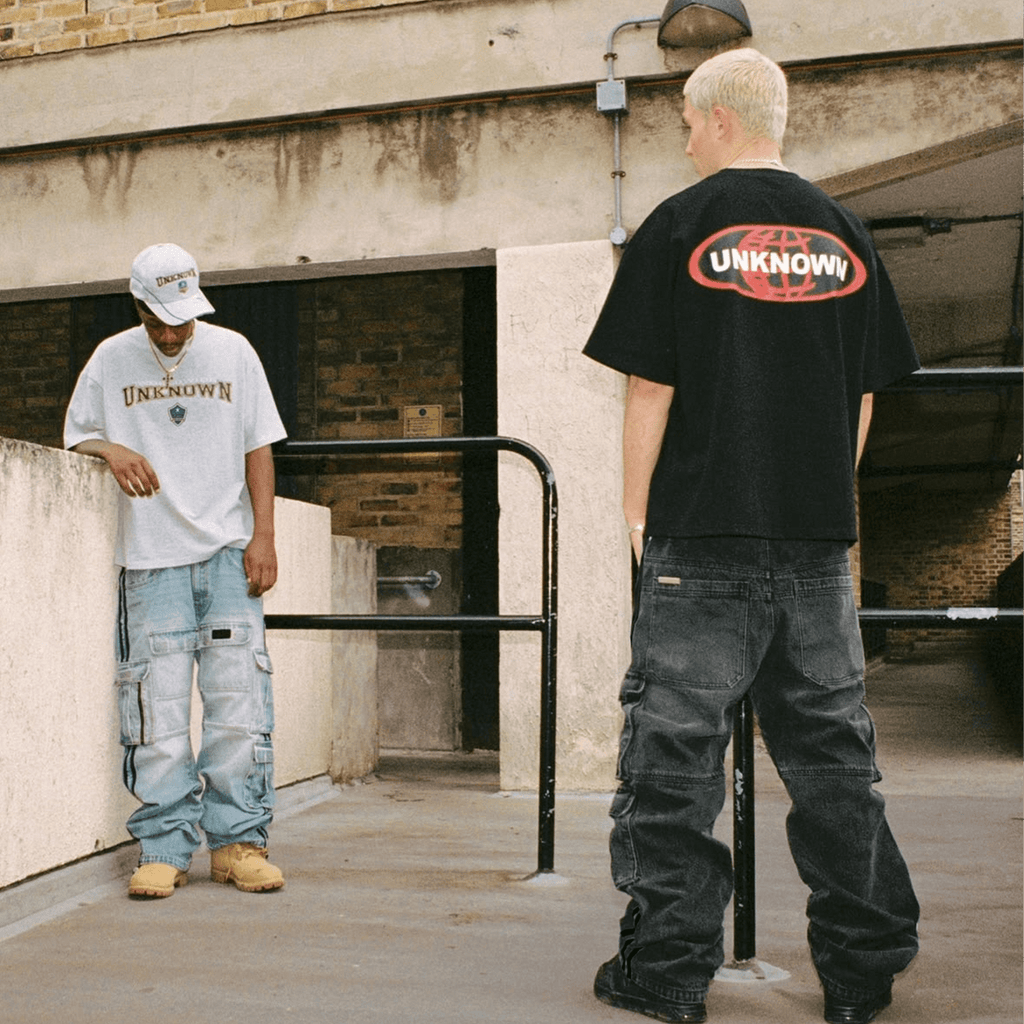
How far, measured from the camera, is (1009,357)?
1186cm

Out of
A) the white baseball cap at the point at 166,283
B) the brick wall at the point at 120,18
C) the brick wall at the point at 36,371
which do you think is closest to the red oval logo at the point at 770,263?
the white baseball cap at the point at 166,283

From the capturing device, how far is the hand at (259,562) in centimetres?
318

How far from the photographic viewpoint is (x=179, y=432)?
10.2ft

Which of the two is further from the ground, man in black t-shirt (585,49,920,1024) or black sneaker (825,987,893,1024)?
man in black t-shirt (585,49,920,1024)

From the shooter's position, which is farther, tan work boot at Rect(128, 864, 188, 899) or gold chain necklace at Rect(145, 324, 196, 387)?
gold chain necklace at Rect(145, 324, 196, 387)

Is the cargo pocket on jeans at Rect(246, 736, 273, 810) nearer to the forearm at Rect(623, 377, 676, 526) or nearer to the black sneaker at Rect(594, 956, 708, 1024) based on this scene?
the black sneaker at Rect(594, 956, 708, 1024)

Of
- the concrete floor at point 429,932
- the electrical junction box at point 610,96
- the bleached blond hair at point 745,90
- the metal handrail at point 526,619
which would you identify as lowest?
the concrete floor at point 429,932

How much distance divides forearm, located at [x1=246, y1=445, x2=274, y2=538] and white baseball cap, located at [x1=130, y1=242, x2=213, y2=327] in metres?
0.39

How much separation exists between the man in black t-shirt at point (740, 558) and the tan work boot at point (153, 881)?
1370 mm

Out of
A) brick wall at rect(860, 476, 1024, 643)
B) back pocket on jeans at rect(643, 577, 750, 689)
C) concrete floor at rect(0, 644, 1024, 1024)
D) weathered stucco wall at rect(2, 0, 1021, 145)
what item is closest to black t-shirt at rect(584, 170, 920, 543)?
back pocket on jeans at rect(643, 577, 750, 689)

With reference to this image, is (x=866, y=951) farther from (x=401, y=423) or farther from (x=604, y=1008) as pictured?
(x=401, y=423)

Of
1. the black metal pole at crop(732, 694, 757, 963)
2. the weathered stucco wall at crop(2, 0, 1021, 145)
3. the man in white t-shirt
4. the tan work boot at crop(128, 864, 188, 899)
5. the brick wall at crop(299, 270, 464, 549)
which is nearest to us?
the black metal pole at crop(732, 694, 757, 963)

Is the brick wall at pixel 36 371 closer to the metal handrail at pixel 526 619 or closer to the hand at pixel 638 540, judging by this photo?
the metal handrail at pixel 526 619

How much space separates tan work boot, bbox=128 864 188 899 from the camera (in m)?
2.95
